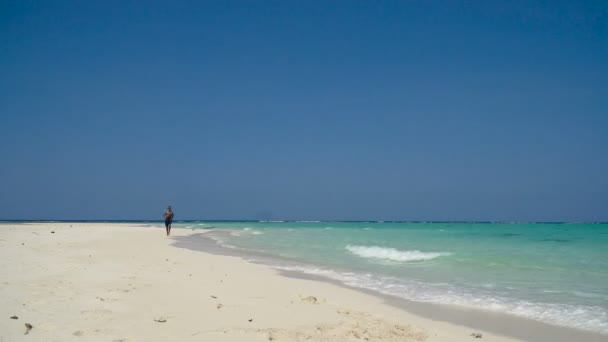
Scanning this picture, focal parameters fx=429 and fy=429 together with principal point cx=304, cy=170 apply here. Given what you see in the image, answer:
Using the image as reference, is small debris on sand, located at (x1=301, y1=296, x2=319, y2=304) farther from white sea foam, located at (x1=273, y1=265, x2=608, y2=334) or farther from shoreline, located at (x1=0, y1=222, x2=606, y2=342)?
white sea foam, located at (x1=273, y1=265, x2=608, y2=334)

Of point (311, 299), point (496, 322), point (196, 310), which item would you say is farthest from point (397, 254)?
point (196, 310)

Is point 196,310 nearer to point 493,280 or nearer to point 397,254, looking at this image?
point 493,280

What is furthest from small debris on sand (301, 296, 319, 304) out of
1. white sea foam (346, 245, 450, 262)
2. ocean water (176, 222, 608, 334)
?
white sea foam (346, 245, 450, 262)

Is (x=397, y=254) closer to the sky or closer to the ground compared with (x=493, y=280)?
closer to the ground

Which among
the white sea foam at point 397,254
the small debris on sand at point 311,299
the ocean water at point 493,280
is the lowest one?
the white sea foam at point 397,254

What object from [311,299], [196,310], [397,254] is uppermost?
[196,310]

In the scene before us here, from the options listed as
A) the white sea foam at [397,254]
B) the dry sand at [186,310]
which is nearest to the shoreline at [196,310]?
the dry sand at [186,310]

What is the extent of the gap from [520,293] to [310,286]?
4.58 m

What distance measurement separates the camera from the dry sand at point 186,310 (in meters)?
5.21

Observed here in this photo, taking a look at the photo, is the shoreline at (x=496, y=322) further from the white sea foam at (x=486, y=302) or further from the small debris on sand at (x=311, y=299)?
the small debris on sand at (x=311, y=299)

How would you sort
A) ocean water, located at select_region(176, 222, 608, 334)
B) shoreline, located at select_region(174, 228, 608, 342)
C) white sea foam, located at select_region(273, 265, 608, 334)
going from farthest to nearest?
1. ocean water, located at select_region(176, 222, 608, 334)
2. white sea foam, located at select_region(273, 265, 608, 334)
3. shoreline, located at select_region(174, 228, 608, 342)

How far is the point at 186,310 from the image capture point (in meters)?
6.41

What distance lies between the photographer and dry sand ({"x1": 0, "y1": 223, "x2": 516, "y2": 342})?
5.21m

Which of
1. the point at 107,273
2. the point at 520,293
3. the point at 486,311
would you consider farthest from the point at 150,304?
the point at 520,293
